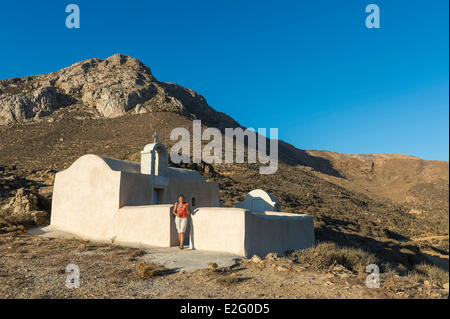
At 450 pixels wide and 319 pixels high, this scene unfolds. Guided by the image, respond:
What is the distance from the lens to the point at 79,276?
694 cm

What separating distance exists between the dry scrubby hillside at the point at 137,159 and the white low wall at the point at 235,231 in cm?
875

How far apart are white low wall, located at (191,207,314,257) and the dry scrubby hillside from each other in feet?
28.7

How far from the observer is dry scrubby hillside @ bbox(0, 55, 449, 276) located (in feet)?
78.3

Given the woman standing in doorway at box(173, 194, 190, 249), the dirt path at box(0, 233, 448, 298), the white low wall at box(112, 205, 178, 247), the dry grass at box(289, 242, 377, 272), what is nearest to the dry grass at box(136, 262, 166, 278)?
the dirt path at box(0, 233, 448, 298)

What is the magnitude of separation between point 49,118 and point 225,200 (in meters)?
35.5

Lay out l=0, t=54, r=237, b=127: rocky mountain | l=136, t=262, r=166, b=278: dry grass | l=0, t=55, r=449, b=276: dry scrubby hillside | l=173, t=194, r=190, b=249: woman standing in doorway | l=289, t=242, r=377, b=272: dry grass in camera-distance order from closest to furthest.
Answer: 1. l=136, t=262, r=166, b=278: dry grass
2. l=289, t=242, r=377, b=272: dry grass
3. l=173, t=194, r=190, b=249: woman standing in doorway
4. l=0, t=55, r=449, b=276: dry scrubby hillside
5. l=0, t=54, r=237, b=127: rocky mountain

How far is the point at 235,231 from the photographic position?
916cm

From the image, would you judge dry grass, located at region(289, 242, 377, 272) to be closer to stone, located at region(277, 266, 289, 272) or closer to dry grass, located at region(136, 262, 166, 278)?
stone, located at region(277, 266, 289, 272)

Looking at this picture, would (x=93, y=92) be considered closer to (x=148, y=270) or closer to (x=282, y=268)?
(x=148, y=270)

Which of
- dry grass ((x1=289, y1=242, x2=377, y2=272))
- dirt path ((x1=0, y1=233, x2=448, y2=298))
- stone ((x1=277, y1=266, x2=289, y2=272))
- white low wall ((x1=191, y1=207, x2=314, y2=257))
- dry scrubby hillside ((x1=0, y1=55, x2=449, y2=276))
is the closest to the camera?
dirt path ((x1=0, y1=233, x2=448, y2=298))

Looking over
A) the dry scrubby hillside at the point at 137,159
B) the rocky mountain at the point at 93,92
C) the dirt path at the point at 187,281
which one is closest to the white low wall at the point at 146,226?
the dirt path at the point at 187,281

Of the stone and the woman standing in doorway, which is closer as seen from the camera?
the stone

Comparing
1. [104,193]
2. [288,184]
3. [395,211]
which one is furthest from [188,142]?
[104,193]
